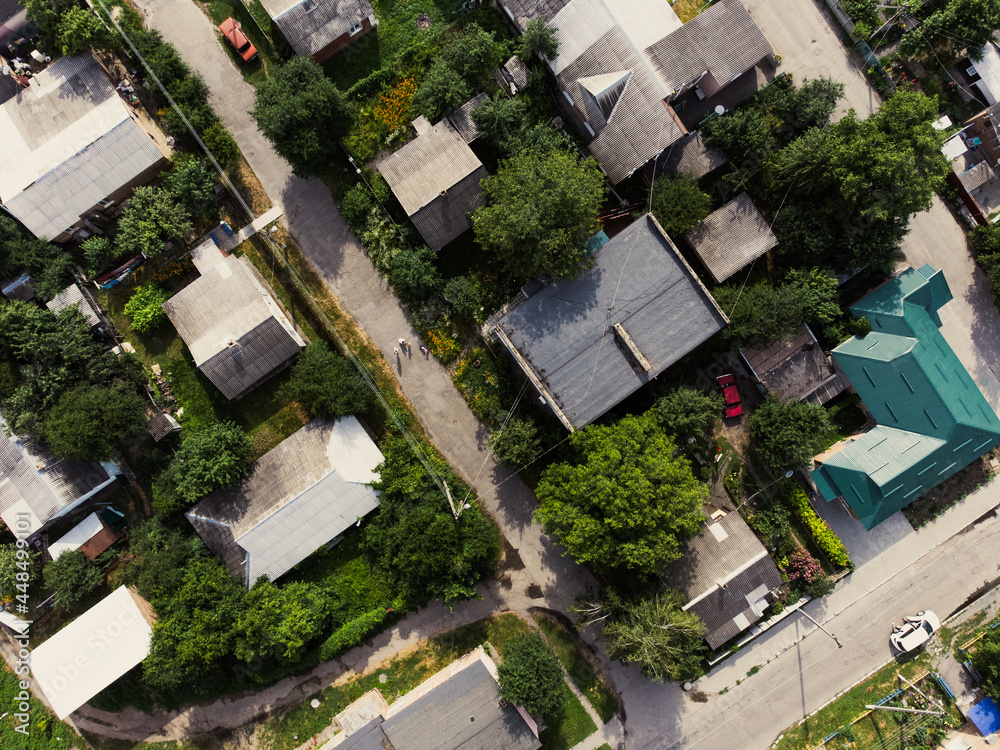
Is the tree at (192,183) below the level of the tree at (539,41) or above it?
above

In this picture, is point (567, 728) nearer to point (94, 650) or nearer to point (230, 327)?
point (94, 650)

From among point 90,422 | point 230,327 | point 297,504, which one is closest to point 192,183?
point 230,327

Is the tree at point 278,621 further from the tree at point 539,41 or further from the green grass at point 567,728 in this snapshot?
the tree at point 539,41

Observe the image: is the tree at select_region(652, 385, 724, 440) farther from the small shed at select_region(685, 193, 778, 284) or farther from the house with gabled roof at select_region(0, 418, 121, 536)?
the house with gabled roof at select_region(0, 418, 121, 536)

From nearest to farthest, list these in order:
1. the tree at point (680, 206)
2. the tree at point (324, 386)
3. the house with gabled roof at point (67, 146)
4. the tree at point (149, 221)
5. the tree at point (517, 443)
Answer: the tree at point (680, 206) → the tree at point (324, 386) → the tree at point (517, 443) → the house with gabled roof at point (67, 146) → the tree at point (149, 221)

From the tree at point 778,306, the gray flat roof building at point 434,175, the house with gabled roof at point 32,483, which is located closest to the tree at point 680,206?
the tree at point 778,306

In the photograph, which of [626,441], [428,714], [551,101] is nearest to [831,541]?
[626,441]

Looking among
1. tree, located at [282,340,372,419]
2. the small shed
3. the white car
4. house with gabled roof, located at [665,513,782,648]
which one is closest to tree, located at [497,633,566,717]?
house with gabled roof, located at [665,513,782,648]
